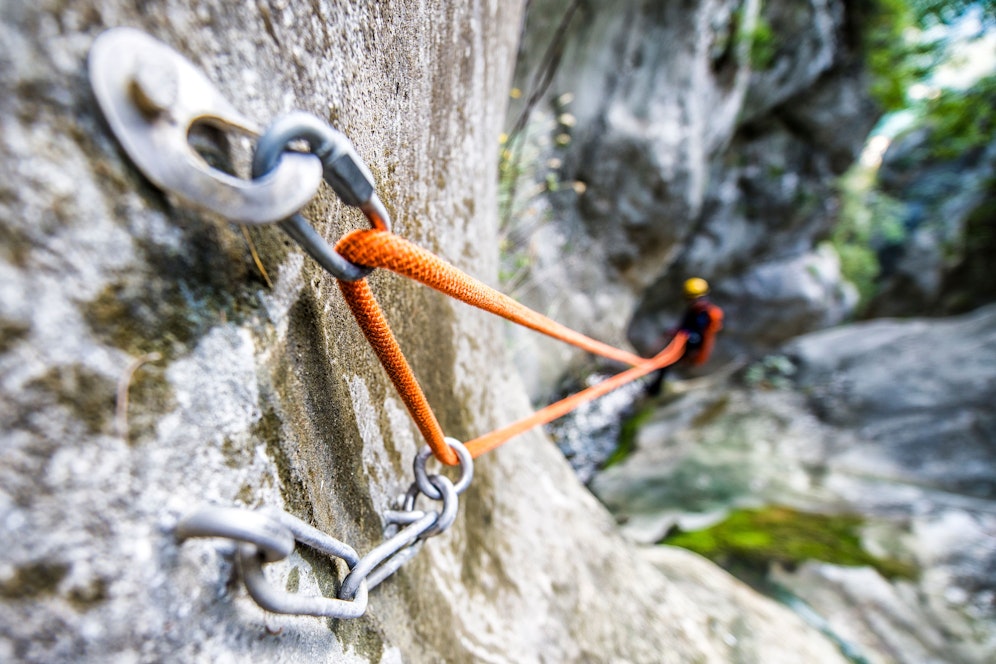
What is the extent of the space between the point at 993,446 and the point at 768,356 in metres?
2.03

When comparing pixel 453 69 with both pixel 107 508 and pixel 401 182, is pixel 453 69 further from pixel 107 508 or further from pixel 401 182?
pixel 107 508

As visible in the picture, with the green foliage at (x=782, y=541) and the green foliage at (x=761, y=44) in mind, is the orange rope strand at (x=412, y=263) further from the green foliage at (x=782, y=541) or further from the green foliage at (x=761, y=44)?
the green foliage at (x=761, y=44)

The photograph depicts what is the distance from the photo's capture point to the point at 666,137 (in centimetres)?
496

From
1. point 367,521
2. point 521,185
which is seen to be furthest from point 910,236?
point 367,521

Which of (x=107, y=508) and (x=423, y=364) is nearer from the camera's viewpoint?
(x=107, y=508)

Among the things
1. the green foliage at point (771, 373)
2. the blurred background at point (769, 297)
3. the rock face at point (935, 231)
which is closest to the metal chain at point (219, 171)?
the blurred background at point (769, 297)

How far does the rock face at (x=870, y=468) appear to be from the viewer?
7.19 feet

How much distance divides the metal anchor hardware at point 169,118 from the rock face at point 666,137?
3.31 meters

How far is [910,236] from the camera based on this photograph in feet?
35.3

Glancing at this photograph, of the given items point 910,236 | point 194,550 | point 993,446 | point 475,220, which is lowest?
point 993,446

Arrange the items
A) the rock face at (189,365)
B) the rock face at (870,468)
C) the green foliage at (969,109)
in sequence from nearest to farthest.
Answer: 1. the rock face at (189,365)
2. the rock face at (870,468)
3. the green foliage at (969,109)

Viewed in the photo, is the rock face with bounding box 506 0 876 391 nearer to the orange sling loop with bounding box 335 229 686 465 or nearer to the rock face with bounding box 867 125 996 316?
the orange sling loop with bounding box 335 229 686 465

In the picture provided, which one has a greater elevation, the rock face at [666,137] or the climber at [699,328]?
the rock face at [666,137]

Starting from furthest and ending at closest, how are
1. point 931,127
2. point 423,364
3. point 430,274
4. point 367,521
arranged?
1. point 931,127
2. point 423,364
3. point 367,521
4. point 430,274
